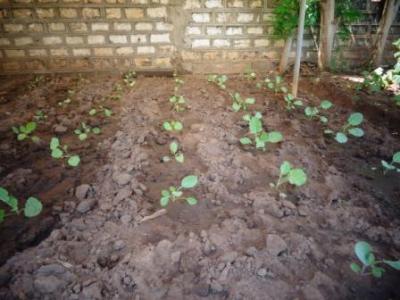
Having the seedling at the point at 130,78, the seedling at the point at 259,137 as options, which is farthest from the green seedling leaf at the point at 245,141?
the seedling at the point at 130,78

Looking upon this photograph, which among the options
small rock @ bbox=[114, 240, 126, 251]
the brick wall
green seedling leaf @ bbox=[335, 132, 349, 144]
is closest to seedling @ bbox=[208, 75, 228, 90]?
the brick wall

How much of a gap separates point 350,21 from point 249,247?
388 centimetres

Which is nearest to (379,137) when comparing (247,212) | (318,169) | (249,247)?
(318,169)

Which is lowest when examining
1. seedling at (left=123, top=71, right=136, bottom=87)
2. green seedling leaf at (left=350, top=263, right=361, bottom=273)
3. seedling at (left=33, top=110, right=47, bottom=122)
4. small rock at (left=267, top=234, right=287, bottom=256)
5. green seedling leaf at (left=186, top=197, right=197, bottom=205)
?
green seedling leaf at (left=350, top=263, right=361, bottom=273)

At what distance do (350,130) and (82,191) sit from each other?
242cm

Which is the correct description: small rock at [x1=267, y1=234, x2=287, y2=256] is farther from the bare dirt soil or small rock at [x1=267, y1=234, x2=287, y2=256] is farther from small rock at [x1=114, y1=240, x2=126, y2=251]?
small rock at [x1=114, y1=240, x2=126, y2=251]

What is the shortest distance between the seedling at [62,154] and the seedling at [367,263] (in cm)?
211

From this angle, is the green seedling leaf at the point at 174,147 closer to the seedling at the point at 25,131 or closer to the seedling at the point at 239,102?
the seedling at the point at 239,102

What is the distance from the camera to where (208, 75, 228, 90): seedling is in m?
4.21

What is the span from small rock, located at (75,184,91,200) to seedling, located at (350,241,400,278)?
176 cm

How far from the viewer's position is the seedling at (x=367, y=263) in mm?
1655

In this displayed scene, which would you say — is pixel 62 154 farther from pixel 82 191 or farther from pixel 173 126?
pixel 173 126

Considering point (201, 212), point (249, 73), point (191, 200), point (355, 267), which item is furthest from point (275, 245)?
point (249, 73)

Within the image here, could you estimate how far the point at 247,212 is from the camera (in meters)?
2.09
